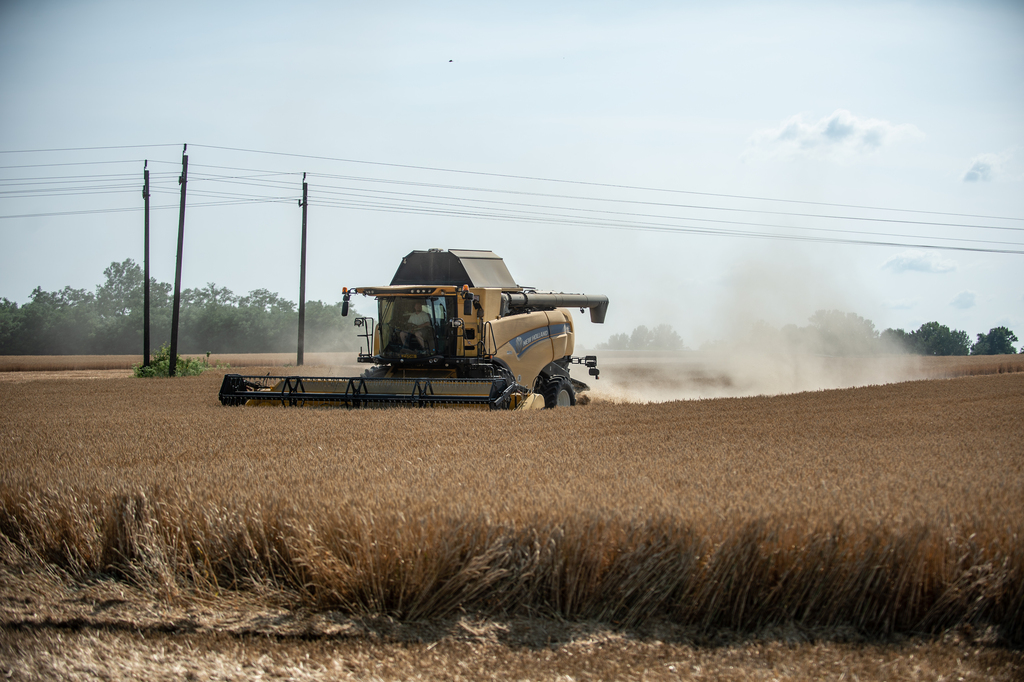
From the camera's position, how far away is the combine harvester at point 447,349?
12281 mm

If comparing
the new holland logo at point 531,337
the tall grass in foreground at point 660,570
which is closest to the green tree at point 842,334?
the new holland logo at point 531,337

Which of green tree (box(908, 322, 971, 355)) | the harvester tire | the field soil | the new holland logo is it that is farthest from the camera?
green tree (box(908, 322, 971, 355))

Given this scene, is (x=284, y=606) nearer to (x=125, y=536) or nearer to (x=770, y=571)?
(x=125, y=536)

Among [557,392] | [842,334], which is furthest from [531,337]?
[842,334]

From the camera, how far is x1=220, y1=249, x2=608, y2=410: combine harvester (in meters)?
12.3

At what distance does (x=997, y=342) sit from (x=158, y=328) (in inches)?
2746

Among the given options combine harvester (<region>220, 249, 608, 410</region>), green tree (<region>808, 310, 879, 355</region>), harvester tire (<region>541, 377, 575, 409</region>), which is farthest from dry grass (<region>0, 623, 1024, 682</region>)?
green tree (<region>808, 310, 879, 355</region>)

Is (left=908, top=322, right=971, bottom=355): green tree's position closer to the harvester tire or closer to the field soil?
the harvester tire

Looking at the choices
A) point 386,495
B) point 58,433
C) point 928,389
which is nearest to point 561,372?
point 928,389

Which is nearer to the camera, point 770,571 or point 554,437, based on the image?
point 770,571

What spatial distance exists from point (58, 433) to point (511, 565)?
6468 mm

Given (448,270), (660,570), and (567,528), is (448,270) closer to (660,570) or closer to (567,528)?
(567,528)

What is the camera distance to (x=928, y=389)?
13344 mm

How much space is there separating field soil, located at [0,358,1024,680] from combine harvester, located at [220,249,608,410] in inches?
259
